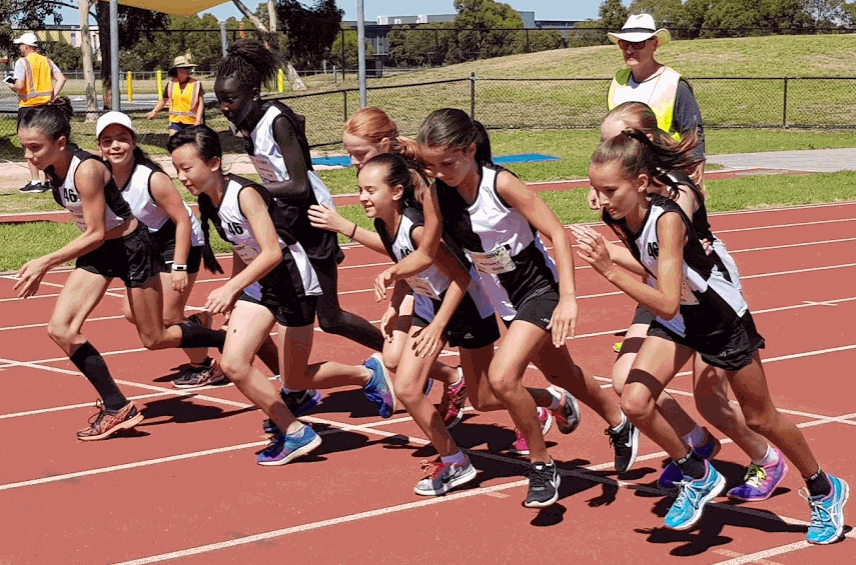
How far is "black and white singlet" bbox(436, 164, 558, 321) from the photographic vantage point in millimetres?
5438

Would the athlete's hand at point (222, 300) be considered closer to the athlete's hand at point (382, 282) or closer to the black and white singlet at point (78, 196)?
the athlete's hand at point (382, 282)

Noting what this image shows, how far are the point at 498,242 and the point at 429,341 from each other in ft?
1.72

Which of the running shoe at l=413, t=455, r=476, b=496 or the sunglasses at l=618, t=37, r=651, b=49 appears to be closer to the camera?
the running shoe at l=413, t=455, r=476, b=496

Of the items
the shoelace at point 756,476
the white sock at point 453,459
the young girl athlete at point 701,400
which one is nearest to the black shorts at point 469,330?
the white sock at point 453,459

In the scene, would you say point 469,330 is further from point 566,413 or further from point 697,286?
point 697,286

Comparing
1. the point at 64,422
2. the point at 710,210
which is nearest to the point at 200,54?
the point at 710,210

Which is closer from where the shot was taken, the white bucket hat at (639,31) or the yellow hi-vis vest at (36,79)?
the white bucket hat at (639,31)

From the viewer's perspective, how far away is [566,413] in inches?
248

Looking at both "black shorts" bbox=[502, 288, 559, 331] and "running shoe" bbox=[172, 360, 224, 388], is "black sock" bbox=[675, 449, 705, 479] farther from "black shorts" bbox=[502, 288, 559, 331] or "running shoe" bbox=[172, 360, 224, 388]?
"running shoe" bbox=[172, 360, 224, 388]

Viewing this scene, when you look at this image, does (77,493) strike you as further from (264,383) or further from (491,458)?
(491,458)

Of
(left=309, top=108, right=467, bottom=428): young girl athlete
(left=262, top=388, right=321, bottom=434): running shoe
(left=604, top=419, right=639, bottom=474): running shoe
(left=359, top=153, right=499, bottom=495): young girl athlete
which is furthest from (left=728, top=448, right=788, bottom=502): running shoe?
(left=262, top=388, right=321, bottom=434): running shoe

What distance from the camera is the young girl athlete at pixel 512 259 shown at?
5.28 meters

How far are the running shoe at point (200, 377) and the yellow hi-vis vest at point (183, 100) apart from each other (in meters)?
10.6

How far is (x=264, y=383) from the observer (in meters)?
6.22
